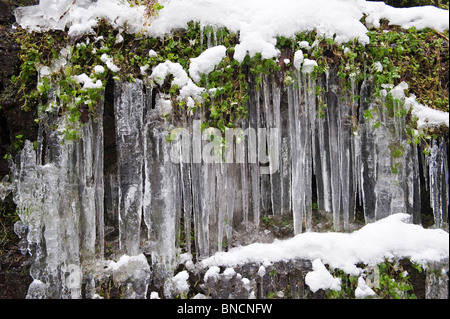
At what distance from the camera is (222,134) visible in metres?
3.25

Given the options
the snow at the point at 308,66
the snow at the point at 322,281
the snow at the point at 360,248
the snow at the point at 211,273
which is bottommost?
the snow at the point at 322,281

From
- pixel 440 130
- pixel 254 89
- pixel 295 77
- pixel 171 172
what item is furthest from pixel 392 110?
pixel 171 172

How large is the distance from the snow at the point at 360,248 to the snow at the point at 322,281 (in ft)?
0.35

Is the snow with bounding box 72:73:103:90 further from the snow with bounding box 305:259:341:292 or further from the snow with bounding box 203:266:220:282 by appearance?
the snow with bounding box 305:259:341:292

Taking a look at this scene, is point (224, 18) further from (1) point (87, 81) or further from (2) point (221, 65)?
(1) point (87, 81)

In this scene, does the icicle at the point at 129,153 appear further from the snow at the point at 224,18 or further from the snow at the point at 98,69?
the snow at the point at 224,18

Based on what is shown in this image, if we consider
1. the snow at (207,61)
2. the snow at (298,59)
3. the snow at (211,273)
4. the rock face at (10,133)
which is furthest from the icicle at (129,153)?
the snow at (298,59)

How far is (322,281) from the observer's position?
10.1ft

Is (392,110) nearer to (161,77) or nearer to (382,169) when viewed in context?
(382,169)

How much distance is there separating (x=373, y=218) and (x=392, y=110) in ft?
3.51

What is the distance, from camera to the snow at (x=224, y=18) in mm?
3180

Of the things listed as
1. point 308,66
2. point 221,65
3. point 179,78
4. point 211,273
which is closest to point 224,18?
point 221,65

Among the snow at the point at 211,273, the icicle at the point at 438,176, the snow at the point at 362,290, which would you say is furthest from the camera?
the icicle at the point at 438,176

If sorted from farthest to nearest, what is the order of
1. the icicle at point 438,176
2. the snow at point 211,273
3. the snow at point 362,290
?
1. the icicle at point 438,176
2. the snow at point 211,273
3. the snow at point 362,290
